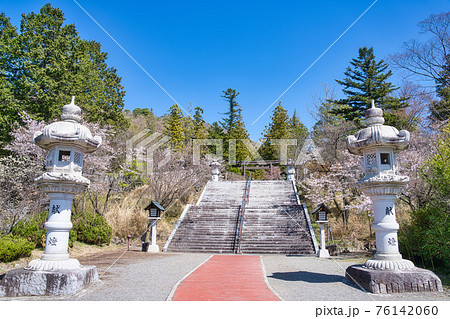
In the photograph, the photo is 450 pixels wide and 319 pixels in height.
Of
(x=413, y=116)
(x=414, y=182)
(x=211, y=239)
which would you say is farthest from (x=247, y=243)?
(x=413, y=116)

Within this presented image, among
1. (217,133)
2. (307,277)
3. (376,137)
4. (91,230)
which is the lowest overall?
(307,277)

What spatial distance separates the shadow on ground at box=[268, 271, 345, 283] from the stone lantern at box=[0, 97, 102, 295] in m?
4.46

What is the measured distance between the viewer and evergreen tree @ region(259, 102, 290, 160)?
33.5 meters

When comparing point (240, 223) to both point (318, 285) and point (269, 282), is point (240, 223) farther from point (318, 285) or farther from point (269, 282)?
point (318, 285)

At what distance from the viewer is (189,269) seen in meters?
8.25

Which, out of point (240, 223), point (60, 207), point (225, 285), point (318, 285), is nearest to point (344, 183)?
point (240, 223)

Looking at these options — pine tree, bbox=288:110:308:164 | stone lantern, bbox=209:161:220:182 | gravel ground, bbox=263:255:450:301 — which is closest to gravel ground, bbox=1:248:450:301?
gravel ground, bbox=263:255:450:301

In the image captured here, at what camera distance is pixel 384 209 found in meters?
6.26

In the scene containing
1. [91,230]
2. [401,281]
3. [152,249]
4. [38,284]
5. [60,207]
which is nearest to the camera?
[38,284]

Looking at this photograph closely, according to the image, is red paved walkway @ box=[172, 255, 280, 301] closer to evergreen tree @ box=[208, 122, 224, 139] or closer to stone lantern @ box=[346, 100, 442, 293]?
stone lantern @ box=[346, 100, 442, 293]

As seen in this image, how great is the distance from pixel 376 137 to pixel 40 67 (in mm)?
17063

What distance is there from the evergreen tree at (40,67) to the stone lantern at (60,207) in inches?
419
